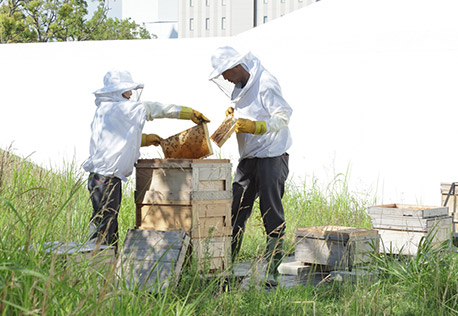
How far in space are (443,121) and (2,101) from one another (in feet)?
21.2

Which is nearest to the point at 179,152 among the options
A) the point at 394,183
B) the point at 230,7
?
the point at 394,183

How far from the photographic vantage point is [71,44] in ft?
31.2

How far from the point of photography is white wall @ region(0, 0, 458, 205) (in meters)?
7.39

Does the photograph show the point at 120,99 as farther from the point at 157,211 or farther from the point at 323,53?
the point at 323,53

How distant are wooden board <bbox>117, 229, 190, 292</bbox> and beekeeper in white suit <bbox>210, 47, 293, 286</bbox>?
2.63 feet

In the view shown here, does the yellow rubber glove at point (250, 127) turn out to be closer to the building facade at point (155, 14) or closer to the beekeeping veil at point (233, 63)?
the beekeeping veil at point (233, 63)

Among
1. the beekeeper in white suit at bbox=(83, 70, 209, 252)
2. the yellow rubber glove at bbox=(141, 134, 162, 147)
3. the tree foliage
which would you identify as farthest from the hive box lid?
the tree foliage

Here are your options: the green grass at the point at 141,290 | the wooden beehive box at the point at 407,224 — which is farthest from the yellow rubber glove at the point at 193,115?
the wooden beehive box at the point at 407,224

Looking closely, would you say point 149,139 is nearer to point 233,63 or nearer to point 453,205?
point 233,63

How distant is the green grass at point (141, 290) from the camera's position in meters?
2.13

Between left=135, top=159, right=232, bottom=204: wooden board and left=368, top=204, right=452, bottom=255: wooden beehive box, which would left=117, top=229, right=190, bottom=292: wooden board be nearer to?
left=135, top=159, right=232, bottom=204: wooden board

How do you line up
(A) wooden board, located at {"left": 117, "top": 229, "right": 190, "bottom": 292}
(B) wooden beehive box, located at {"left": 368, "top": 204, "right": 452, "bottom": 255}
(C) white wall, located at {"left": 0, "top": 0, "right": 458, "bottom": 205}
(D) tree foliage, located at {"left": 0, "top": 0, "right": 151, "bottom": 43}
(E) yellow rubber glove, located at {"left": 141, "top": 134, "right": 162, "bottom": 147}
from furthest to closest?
1. (D) tree foliage, located at {"left": 0, "top": 0, "right": 151, "bottom": 43}
2. (C) white wall, located at {"left": 0, "top": 0, "right": 458, "bottom": 205}
3. (B) wooden beehive box, located at {"left": 368, "top": 204, "right": 452, "bottom": 255}
4. (E) yellow rubber glove, located at {"left": 141, "top": 134, "right": 162, "bottom": 147}
5. (A) wooden board, located at {"left": 117, "top": 229, "right": 190, "bottom": 292}

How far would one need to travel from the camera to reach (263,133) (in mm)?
4391

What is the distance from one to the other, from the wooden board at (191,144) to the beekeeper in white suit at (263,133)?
1.00 ft
